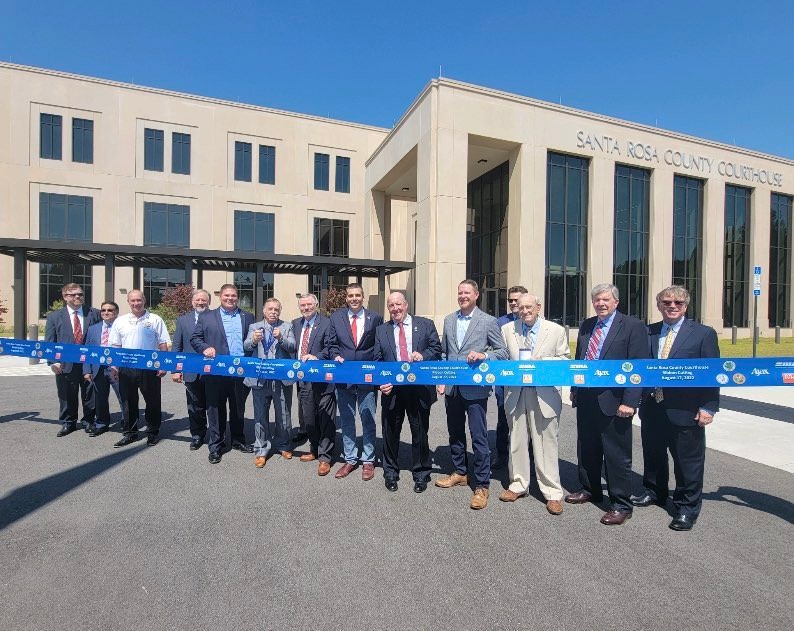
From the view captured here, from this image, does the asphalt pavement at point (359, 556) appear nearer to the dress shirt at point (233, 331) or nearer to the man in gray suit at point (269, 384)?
the man in gray suit at point (269, 384)

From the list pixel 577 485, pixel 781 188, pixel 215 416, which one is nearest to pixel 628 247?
pixel 781 188

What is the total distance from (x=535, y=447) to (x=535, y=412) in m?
0.34

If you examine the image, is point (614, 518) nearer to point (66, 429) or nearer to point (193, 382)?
point (193, 382)

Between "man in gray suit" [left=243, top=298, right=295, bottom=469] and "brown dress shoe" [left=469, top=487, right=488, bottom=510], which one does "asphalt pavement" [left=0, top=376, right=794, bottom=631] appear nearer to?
"brown dress shoe" [left=469, top=487, right=488, bottom=510]

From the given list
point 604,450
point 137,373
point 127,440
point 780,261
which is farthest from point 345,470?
point 780,261

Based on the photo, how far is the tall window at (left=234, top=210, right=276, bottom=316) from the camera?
28844 mm

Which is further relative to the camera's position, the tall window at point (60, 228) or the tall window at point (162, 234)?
the tall window at point (162, 234)

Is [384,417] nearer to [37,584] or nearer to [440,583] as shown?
[440,583]

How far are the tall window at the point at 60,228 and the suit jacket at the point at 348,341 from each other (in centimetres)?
2783

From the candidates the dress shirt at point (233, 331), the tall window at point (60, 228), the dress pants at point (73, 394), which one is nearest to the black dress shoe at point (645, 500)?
the dress shirt at point (233, 331)

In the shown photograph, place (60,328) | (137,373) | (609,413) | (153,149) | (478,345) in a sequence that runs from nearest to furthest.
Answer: (609,413), (478,345), (137,373), (60,328), (153,149)

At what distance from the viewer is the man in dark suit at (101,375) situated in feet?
19.8

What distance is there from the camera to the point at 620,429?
3801mm

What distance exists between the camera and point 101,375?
20.0 ft
